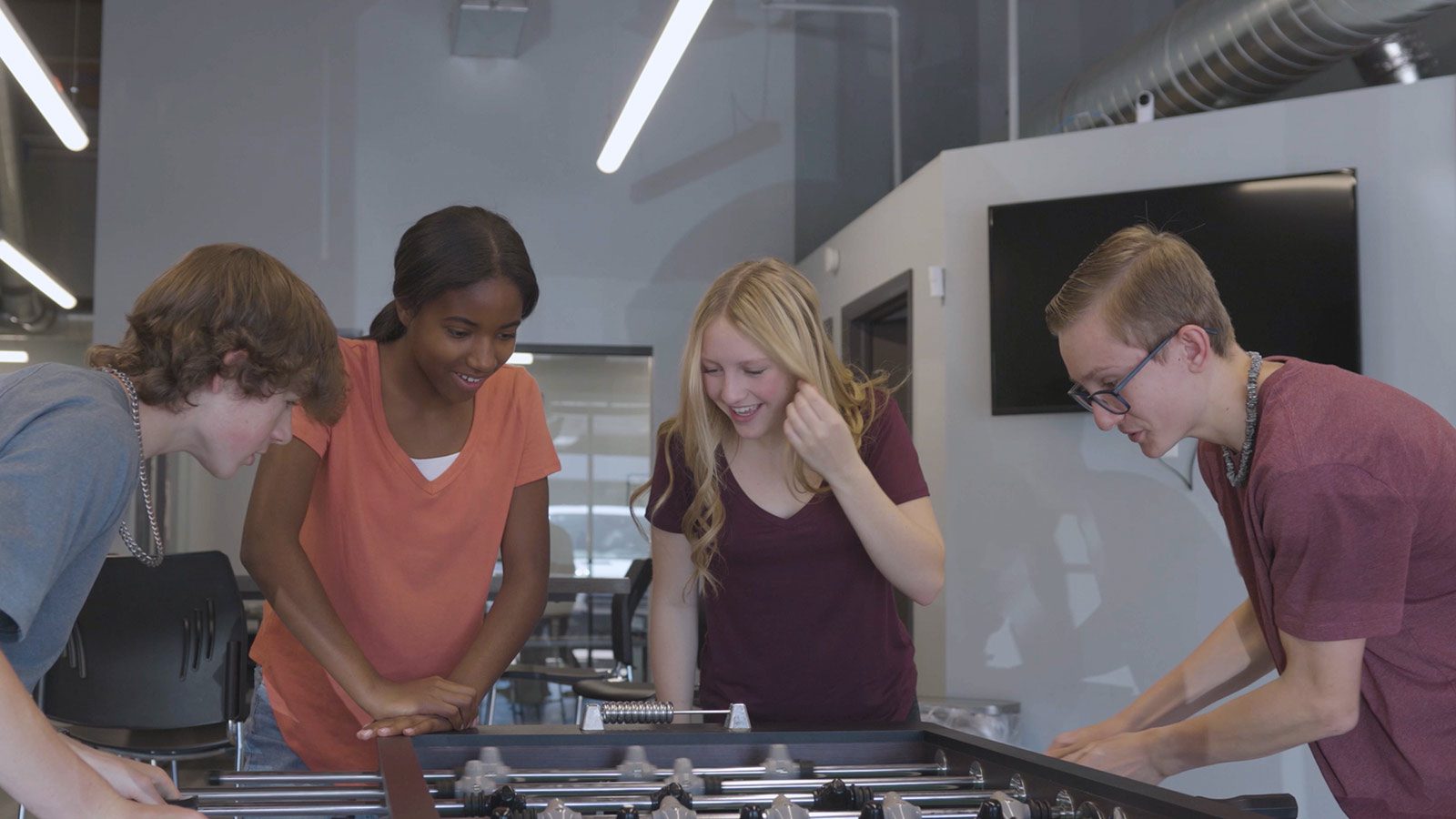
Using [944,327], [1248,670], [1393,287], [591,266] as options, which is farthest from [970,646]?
[591,266]

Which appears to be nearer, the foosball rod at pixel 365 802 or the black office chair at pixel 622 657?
the foosball rod at pixel 365 802

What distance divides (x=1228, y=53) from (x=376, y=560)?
360cm

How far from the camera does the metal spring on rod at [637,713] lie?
1.79m

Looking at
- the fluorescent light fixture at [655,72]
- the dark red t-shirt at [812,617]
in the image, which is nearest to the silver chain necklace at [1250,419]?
the dark red t-shirt at [812,617]

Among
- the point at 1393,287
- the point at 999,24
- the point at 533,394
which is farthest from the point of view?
the point at 999,24

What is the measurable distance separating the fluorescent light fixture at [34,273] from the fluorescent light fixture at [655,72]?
10.2ft

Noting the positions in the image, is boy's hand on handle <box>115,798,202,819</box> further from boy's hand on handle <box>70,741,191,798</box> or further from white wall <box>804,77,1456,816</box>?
white wall <box>804,77,1456,816</box>

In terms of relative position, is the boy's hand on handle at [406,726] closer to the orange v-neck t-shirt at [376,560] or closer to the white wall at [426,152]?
the orange v-neck t-shirt at [376,560]

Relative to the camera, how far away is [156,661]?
3238 mm

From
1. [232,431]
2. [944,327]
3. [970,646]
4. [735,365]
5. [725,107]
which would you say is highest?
[725,107]

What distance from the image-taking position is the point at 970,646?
465 cm

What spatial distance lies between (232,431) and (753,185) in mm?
5702

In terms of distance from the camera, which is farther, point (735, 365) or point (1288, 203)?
point (1288, 203)

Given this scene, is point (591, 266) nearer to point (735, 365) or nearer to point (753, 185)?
point (753, 185)
